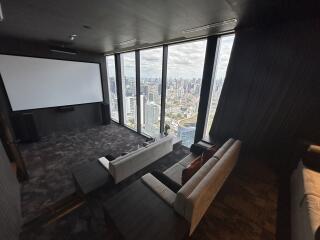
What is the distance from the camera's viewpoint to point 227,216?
183cm

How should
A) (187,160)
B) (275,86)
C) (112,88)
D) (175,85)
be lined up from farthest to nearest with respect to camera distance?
(112,88) → (175,85) → (187,160) → (275,86)

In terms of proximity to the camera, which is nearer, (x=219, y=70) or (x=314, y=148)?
(x=314, y=148)

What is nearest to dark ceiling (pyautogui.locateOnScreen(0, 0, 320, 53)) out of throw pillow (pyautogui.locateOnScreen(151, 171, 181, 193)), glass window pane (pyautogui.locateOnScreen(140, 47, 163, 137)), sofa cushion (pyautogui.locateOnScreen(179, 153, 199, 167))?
glass window pane (pyautogui.locateOnScreen(140, 47, 163, 137))

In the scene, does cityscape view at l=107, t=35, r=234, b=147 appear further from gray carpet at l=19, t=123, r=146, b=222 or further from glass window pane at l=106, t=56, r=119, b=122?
gray carpet at l=19, t=123, r=146, b=222

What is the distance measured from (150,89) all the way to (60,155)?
123 inches

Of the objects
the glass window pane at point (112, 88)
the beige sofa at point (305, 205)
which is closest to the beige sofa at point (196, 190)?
the beige sofa at point (305, 205)

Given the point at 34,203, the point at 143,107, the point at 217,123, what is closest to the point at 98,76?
the point at 143,107

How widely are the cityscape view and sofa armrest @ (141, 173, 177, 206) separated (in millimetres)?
1992

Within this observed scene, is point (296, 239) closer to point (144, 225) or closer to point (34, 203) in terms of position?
point (144, 225)

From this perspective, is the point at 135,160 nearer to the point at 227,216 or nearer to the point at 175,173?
the point at 175,173

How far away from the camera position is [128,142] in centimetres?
445

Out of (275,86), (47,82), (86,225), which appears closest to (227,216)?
(86,225)

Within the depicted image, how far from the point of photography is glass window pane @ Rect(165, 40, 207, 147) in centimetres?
318

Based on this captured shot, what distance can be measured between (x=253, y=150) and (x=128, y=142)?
3392 mm
